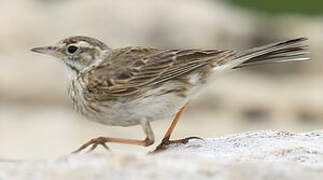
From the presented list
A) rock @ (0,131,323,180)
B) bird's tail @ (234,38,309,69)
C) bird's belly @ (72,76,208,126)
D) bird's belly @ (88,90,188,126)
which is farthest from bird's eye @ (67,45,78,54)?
rock @ (0,131,323,180)

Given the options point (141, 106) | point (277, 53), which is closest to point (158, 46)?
point (277, 53)

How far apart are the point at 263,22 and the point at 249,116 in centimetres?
452

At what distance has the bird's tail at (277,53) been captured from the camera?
938 centimetres

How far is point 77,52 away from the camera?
9906mm

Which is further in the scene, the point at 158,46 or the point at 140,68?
the point at 158,46

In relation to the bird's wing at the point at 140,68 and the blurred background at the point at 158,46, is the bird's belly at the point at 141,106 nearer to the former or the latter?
the bird's wing at the point at 140,68

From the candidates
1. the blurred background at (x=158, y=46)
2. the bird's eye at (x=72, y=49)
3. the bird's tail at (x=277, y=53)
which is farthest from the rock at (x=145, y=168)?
the blurred background at (x=158, y=46)

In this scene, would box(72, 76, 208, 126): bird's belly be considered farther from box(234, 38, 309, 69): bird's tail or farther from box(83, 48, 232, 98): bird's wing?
box(234, 38, 309, 69): bird's tail

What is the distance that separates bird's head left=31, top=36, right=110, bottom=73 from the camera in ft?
32.4

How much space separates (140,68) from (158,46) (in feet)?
32.3

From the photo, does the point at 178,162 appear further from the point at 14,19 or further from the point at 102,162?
the point at 14,19

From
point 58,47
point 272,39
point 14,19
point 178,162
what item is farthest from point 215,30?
point 178,162

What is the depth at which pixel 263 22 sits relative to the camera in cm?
2195

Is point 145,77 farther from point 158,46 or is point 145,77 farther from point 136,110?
point 158,46
